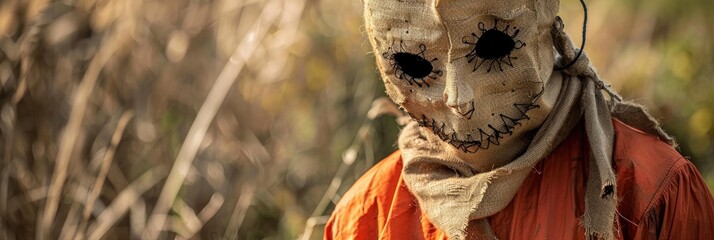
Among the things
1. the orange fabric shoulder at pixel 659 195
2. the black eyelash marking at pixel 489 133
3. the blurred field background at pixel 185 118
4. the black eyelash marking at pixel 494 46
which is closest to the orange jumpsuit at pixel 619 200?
the orange fabric shoulder at pixel 659 195

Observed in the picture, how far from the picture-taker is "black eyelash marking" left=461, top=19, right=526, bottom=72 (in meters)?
2.04

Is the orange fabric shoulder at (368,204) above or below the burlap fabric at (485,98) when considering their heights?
below

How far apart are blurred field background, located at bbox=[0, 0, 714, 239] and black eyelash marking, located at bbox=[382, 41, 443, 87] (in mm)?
1165

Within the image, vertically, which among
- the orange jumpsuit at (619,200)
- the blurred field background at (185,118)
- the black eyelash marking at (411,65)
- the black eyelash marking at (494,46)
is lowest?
the blurred field background at (185,118)

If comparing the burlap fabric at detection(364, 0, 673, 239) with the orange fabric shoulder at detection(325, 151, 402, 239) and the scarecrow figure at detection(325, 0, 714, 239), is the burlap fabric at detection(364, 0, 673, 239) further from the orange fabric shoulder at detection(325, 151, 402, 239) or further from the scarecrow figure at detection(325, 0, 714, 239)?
the orange fabric shoulder at detection(325, 151, 402, 239)

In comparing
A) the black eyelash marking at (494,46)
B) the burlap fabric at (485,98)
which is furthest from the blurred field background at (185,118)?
the black eyelash marking at (494,46)

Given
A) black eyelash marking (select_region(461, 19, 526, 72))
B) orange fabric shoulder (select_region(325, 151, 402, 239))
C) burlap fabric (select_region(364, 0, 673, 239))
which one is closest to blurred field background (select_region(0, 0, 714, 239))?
orange fabric shoulder (select_region(325, 151, 402, 239))

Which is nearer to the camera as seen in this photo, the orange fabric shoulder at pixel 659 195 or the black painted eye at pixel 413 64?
the orange fabric shoulder at pixel 659 195

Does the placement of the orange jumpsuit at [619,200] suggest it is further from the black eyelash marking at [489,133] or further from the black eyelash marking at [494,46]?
the black eyelash marking at [494,46]

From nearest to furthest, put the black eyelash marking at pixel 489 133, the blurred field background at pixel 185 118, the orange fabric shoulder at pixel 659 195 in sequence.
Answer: the orange fabric shoulder at pixel 659 195, the black eyelash marking at pixel 489 133, the blurred field background at pixel 185 118

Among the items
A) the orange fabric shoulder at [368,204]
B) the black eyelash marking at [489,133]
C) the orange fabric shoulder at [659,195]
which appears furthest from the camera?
the orange fabric shoulder at [368,204]

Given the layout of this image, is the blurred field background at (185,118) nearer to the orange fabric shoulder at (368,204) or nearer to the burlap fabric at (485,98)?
the orange fabric shoulder at (368,204)

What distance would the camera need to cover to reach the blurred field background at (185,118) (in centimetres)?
359

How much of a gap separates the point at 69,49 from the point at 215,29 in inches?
20.8
